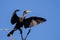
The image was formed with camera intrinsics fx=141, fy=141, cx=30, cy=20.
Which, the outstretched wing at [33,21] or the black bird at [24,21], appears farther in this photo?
the outstretched wing at [33,21]

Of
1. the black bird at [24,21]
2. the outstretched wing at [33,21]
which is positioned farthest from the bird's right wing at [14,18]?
the outstretched wing at [33,21]

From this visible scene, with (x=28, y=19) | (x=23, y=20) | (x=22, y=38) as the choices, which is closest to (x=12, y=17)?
(x=23, y=20)

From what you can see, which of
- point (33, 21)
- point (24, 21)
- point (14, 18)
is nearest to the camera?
point (24, 21)

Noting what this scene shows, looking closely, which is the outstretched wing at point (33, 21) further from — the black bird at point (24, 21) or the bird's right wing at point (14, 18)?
the bird's right wing at point (14, 18)

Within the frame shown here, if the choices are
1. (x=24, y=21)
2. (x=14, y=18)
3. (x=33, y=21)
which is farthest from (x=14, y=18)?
(x=33, y=21)

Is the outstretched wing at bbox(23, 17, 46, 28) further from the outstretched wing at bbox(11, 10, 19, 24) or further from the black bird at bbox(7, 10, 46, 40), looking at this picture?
the outstretched wing at bbox(11, 10, 19, 24)

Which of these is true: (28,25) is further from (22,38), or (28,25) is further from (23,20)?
(22,38)

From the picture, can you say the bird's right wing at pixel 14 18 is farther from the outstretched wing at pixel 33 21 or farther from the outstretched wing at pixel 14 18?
the outstretched wing at pixel 33 21

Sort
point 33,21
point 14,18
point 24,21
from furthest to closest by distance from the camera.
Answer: point 33,21 < point 14,18 < point 24,21

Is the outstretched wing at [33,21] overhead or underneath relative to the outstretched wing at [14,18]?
overhead

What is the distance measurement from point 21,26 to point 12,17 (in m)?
0.36

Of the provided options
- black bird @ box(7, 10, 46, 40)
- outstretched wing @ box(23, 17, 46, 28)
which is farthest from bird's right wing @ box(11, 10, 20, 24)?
outstretched wing @ box(23, 17, 46, 28)

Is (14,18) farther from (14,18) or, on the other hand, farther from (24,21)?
(24,21)

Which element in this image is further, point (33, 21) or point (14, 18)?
point (33, 21)
